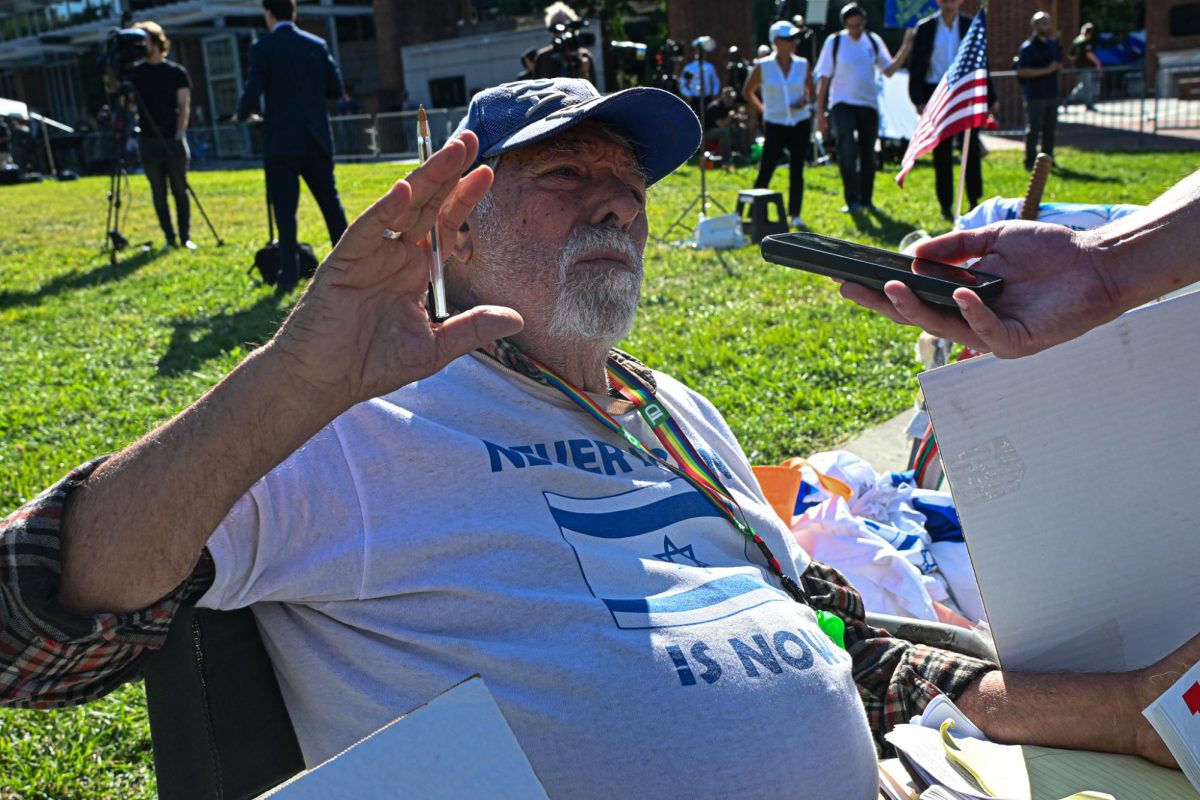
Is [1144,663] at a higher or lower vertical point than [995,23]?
lower

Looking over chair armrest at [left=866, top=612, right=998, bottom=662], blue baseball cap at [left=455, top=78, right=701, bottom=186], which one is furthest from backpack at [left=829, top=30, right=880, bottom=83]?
chair armrest at [left=866, top=612, right=998, bottom=662]

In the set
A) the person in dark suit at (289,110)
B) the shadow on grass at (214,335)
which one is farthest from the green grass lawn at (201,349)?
the person in dark suit at (289,110)

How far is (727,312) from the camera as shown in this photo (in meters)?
7.24

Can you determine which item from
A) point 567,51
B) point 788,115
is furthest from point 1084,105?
point 567,51

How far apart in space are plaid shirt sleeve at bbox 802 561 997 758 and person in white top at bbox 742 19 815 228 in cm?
857

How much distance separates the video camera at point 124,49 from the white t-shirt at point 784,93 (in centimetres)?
618

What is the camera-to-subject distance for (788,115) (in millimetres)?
10891

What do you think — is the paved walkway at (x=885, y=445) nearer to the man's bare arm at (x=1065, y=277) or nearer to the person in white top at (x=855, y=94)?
the man's bare arm at (x=1065, y=277)

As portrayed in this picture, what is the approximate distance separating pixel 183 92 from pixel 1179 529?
10.6 m

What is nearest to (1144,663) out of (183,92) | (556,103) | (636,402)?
(636,402)

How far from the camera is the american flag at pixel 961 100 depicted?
219 inches

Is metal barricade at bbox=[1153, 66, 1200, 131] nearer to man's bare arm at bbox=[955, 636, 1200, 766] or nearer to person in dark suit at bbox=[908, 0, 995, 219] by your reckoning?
person in dark suit at bbox=[908, 0, 995, 219]

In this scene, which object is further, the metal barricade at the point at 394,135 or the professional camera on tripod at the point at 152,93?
the metal barricade at the point at 394,135

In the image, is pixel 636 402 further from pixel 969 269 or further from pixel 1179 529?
pixel 1179 529
